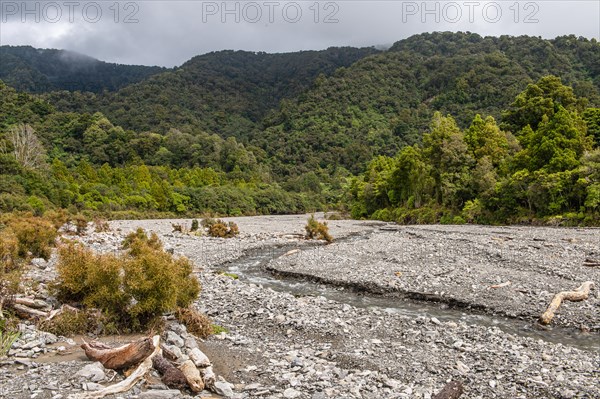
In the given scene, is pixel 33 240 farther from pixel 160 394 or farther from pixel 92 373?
pixel 160 394

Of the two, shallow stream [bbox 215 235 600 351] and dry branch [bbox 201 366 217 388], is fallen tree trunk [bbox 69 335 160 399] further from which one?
shallow stream [bbox 215 235 600 351]

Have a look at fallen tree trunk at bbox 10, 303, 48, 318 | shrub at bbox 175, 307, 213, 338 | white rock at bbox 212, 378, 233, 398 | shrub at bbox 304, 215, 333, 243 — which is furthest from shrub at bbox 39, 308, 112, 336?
shrub at bbox 304, 215, 333, 243

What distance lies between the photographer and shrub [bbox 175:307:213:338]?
40.0ft

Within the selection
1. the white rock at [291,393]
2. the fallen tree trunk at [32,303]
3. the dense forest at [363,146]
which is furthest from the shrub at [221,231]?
the white rock at [291,393]

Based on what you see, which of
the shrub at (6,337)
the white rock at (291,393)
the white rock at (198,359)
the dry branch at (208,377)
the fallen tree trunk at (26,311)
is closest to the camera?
the white rock at (291,393)

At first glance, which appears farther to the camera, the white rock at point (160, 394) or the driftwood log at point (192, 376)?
the driftwood log at point (192, 376)

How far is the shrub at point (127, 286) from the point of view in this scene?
11.6 meters

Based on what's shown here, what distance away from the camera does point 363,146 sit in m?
144

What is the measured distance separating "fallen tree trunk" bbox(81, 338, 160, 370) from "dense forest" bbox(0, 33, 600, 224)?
133 feet

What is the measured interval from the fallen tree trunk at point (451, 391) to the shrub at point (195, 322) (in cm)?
644

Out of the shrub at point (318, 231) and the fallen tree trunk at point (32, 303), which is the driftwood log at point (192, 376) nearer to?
the fallen tree trunk at point (32, 303)

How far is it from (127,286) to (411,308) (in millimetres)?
9986

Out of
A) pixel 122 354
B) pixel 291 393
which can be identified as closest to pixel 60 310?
pixel 122 354

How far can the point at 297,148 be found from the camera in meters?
154
